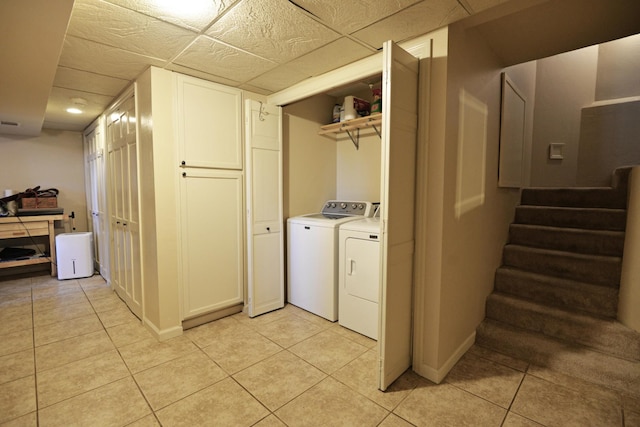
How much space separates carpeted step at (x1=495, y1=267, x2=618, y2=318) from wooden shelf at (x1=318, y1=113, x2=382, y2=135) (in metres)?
1.79

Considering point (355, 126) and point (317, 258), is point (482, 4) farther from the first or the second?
point (317, 258)

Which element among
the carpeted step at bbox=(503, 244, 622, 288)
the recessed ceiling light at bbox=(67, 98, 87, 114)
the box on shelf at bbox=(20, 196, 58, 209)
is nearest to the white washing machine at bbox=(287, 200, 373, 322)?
the carpeted step at bbox=(503, 244, 622, 288)

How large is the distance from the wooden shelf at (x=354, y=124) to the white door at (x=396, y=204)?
37.4 inches

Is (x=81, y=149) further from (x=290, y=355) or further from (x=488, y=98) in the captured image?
(x=488, y=98)

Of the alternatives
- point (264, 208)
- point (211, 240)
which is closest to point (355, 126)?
point (264, 208)

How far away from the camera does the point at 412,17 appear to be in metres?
1.70

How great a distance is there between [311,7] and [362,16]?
11.6 inches

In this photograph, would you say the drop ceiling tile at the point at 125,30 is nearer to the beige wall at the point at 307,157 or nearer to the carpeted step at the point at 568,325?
the beige wall at the point at 307,157

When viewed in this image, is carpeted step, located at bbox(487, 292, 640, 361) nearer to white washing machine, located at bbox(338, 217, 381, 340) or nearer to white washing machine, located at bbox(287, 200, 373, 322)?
white washing machine, located at bbox(338, 217, 381, 340)

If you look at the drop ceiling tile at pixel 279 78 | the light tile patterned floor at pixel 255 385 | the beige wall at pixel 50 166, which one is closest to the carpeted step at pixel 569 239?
the light tile patterned floor at pixel 255 385

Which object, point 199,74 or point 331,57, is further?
point 199,74

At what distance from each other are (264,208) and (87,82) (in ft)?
6.16

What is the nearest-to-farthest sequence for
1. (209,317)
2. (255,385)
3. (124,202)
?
(255,385)
(209,317)
(124,202)

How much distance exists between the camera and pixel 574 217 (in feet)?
9.68
